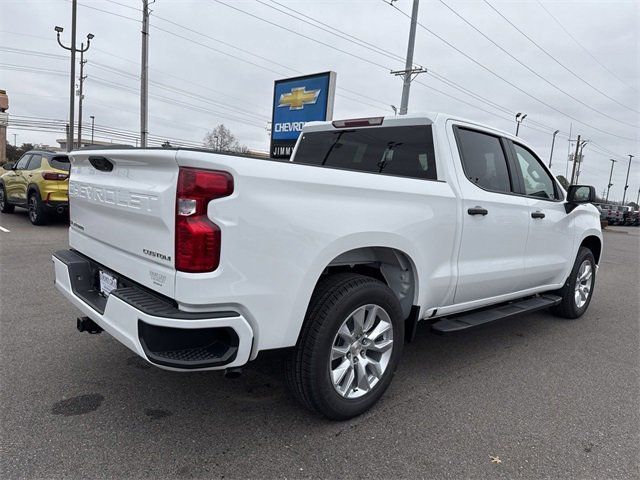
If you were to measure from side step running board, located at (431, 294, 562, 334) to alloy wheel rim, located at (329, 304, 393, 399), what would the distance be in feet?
1.99

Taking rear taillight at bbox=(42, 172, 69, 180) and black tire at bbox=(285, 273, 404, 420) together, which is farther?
rear taillight at bbox=(42, 172, 69, 180)

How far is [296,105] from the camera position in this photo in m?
11.4

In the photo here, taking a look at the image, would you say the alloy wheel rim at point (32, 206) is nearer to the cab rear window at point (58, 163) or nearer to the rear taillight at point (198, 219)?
the cab rear window at point (58, 163)

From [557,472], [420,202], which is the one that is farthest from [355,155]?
[557,472]

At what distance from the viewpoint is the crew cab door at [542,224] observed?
436cm

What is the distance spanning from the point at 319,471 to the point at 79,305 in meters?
1.75

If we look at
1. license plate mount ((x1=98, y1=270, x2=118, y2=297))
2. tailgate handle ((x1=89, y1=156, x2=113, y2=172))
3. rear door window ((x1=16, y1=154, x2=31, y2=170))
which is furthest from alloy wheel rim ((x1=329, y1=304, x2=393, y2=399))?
rear door window ((x1=16, y1=154, x2=31, y2=170))

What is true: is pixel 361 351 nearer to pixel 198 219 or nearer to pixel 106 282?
pixel 198 219

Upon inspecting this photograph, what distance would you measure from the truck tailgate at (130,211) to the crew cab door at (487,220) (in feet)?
7.05

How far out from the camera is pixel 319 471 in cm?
243

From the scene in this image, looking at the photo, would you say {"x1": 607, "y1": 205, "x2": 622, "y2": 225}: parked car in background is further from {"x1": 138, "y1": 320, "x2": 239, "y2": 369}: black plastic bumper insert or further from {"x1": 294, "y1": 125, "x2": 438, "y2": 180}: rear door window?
{"x1": 138, "y1": 320, "x2": 239, "y2": 369}: black plastic bumper insert

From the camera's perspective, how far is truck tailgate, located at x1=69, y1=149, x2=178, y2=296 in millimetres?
2270

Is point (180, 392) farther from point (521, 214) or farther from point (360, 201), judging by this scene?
point (521, 214)

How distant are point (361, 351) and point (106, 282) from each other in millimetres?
1627
